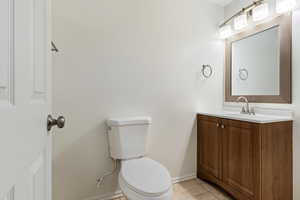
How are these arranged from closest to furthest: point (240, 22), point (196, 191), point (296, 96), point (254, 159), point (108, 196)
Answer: point (254, 159) → point (296, 96) → point (108, 196) → point (196, 191) → point (240, 22)

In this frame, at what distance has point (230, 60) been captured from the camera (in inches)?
87.6

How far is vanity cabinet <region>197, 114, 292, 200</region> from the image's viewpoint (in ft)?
4.66

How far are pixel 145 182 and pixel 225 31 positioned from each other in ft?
6.26

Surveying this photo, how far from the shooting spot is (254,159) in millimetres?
1443

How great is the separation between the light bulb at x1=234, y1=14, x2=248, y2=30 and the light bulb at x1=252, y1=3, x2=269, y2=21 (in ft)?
0.36

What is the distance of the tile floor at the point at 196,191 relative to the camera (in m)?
1.76

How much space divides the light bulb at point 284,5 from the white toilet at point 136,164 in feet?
5.17

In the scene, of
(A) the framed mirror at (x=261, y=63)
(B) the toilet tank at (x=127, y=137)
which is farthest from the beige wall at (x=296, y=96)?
(B) the toilet tank at (x=127, y=137)

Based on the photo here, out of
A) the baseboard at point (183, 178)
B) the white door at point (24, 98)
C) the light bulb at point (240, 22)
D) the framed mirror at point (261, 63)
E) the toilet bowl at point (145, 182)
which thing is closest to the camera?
the white door at point (24, 98)

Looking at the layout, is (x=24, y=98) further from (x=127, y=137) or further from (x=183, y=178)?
(x=183, y=178)

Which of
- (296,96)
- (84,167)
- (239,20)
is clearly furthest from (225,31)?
(84,167)

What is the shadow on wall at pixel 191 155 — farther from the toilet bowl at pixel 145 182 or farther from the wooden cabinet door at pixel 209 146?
the toilet bowl at pixel 145 182

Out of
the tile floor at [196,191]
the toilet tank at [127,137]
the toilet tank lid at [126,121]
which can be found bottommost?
the tile floor at [196,191]

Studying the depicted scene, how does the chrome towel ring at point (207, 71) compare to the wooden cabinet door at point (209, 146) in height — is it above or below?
above
